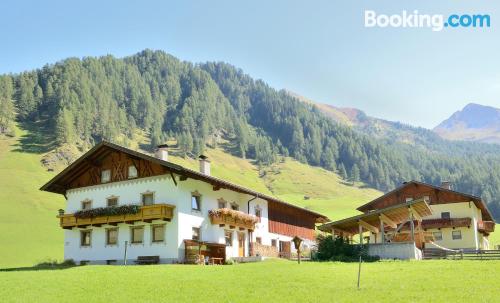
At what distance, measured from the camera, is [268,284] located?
70.2 ft

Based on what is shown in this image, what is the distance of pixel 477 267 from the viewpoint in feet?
85.7

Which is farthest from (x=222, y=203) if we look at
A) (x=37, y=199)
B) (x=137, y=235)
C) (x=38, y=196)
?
(x=38, y=196)

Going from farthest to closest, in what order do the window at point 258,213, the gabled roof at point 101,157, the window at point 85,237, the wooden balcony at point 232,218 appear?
1. the window at point 258,213
2. the window at point 85,237
3. the wooden balcony at point 232,218
4. the gabled roof at point 101,157

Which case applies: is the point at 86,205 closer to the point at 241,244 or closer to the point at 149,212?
the point at 149,212

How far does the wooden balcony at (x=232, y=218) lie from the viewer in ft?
129

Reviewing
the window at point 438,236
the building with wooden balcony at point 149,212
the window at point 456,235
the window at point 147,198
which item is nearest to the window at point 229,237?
the building with wooden balcony at point 149,212

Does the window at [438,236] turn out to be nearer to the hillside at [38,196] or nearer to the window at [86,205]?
the window at [86,205]

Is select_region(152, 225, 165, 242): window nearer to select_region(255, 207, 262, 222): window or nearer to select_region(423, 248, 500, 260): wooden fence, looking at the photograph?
Result: select_region(255, 207, 262, 222): window

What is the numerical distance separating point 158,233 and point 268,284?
17424 mm

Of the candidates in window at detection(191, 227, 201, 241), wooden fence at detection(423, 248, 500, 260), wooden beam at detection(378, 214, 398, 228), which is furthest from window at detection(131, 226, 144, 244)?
wooden fence at detection(423, 248, 500, 260)

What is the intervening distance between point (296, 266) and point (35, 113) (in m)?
151

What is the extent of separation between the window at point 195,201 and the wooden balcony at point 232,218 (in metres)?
1.15

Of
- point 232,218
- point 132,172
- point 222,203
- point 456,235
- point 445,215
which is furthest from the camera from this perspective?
point 456,235

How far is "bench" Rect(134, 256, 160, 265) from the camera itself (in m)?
36.4
